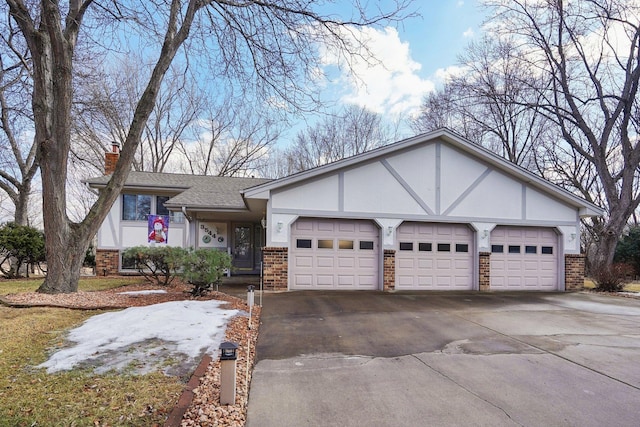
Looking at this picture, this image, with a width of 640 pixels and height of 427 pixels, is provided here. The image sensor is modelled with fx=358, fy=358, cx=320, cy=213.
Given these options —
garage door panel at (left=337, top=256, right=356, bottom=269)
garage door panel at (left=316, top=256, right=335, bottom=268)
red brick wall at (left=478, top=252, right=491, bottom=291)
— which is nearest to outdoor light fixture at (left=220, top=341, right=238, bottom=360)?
garage door panel at (left=316, top=256, right=335, bottom=268)

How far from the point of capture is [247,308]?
24.5 feet

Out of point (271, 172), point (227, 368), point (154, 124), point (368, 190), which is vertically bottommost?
point (227, 368)

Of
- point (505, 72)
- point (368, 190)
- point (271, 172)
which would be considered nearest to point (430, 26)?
point (368, 190)

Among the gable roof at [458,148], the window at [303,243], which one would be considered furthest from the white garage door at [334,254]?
the gable roof at [458,148]

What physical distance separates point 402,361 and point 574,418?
1.84 m

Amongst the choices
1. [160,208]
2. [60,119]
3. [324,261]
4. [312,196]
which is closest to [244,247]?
[160,208]

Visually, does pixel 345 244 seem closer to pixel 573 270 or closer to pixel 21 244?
pixel 573 270

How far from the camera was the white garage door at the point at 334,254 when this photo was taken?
413 inches

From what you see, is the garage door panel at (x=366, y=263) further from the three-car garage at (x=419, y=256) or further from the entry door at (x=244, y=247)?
the entry door at (x=244, y=247)

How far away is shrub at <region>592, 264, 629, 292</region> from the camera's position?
469 inches

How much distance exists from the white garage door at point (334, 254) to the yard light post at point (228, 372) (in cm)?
718

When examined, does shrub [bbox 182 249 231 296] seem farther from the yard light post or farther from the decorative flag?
the decorative flag

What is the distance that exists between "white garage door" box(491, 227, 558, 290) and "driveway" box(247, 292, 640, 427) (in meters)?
3.70

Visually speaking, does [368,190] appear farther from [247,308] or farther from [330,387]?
[330,387]
